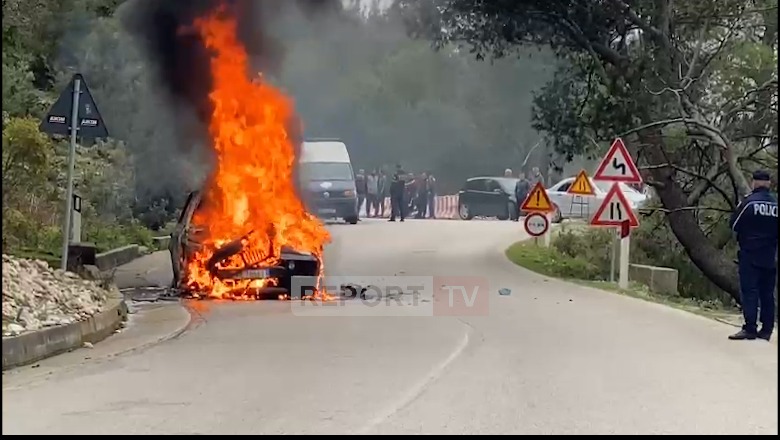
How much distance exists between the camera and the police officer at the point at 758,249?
8578mm

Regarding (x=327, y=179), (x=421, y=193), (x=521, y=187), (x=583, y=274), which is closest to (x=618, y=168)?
(x=583, y=274)

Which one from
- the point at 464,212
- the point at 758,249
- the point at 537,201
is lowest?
the point at 758,249

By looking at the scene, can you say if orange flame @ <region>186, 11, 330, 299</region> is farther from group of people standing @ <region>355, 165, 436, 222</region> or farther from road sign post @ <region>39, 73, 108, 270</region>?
group of people standing @ <region>355, 165, 436, 222</region>

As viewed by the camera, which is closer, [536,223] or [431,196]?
[536,223]

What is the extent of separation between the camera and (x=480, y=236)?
2708cm

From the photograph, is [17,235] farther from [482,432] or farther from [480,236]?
[480,236]

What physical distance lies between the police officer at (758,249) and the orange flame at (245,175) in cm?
688

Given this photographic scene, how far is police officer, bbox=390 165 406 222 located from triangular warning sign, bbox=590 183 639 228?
37.3 ft

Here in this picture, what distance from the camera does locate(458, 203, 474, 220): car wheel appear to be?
35219 millimetres

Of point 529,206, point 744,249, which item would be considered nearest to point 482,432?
point 744,249

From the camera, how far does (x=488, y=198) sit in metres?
34.9

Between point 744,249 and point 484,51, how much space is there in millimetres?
13200

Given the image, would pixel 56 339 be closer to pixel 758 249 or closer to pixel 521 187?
pixel 758 249

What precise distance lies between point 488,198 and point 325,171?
16.1 m
